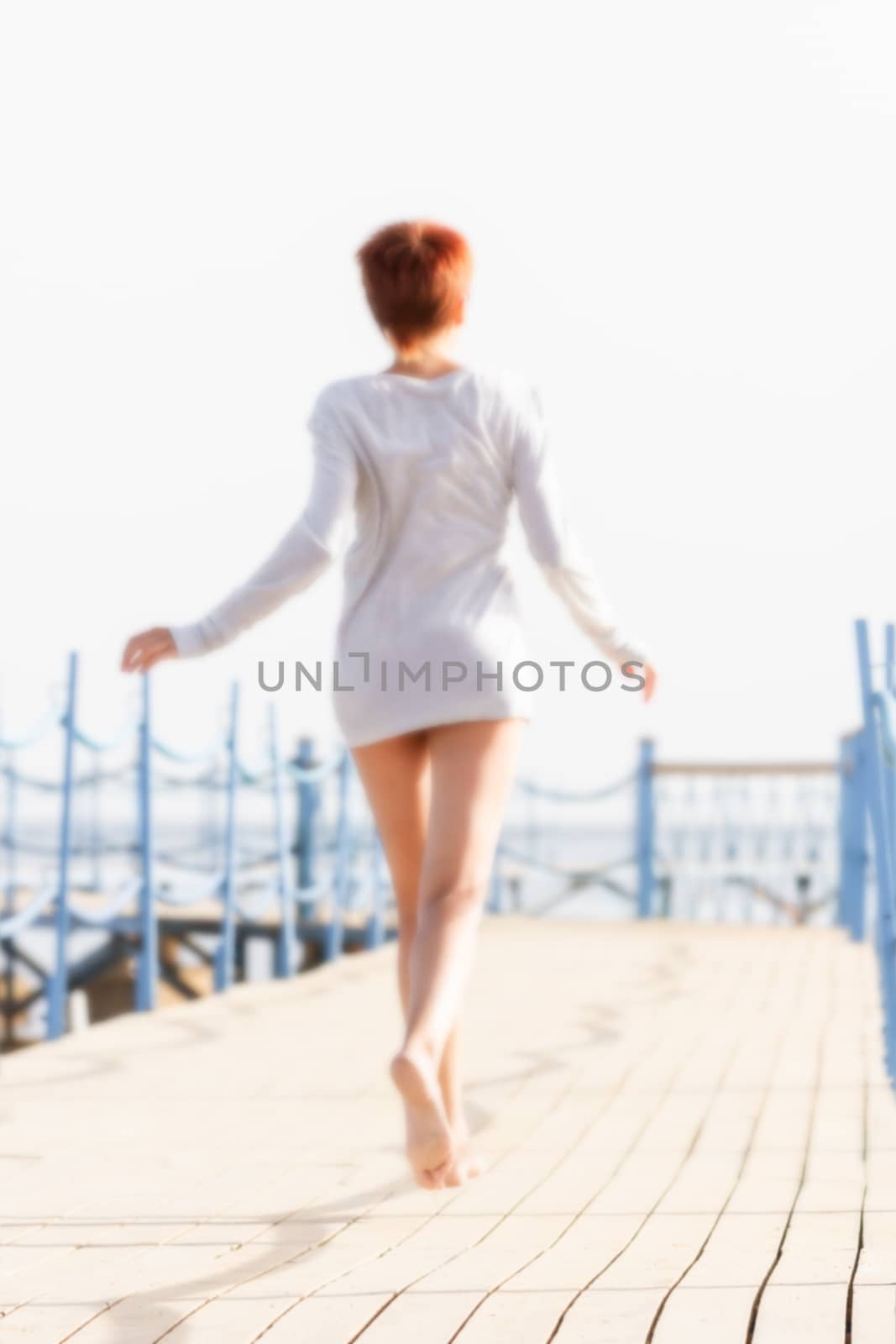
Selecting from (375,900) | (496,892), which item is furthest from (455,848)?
(496,892)

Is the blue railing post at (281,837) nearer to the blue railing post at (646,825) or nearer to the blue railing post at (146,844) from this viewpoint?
the blue railing post at (146,844)

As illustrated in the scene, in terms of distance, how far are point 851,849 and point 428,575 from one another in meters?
9.40

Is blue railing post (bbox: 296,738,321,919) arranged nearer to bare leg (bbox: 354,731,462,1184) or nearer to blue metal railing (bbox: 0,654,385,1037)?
blue metal railing (bbox: 0,654,385,1037)

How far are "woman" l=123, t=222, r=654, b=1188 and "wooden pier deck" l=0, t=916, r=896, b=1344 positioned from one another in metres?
0.34

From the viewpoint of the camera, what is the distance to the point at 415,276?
3018mm

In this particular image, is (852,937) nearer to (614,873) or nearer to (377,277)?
(614,873)

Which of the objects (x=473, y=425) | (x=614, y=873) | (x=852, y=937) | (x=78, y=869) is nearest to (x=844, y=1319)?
(x=473, y=425)

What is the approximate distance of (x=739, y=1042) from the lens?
6250 millimetres

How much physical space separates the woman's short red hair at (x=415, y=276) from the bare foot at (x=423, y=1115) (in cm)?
121

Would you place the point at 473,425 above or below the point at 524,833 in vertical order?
above

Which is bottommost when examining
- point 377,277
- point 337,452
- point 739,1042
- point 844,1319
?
point 739,1042

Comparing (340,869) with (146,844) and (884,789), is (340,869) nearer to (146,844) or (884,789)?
(146,844)

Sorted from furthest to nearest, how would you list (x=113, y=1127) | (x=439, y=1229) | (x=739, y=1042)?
(x=739, y=1042) → (x=113, y=1127) → (x=439, y=1229)

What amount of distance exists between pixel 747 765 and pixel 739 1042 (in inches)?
302
